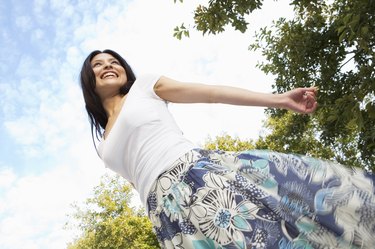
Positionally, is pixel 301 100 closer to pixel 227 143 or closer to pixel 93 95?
pixel 93 95

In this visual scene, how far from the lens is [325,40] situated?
309 inches

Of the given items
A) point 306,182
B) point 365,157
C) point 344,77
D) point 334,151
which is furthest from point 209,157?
point 334,151

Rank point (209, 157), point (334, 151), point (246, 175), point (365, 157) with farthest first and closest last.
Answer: point (334, 151) → point (365, 157) → point (209, 157) → point (246, 175)

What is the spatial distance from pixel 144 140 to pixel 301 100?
77 centimetres

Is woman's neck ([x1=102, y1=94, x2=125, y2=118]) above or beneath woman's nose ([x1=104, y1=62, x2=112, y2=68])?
beneath

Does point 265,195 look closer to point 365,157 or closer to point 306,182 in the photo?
point 306,182

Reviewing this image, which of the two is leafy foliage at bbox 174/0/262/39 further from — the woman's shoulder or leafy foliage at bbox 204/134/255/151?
leafy foliage at bbox 204/134/255/151

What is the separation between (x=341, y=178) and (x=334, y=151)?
18127mm

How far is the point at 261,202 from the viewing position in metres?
1.60

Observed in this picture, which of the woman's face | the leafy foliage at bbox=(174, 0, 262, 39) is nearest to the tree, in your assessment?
the leafy foliage at bbox=(174, 0, 262, 39)

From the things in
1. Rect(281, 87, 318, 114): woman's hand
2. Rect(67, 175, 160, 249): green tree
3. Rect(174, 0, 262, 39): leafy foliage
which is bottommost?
Rect(67, 175, 160, 249): green tree

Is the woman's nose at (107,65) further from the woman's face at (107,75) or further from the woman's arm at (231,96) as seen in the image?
the woman's arm at (231,96)

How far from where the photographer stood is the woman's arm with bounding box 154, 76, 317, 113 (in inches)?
74.4

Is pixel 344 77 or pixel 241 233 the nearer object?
pixel 241 233
